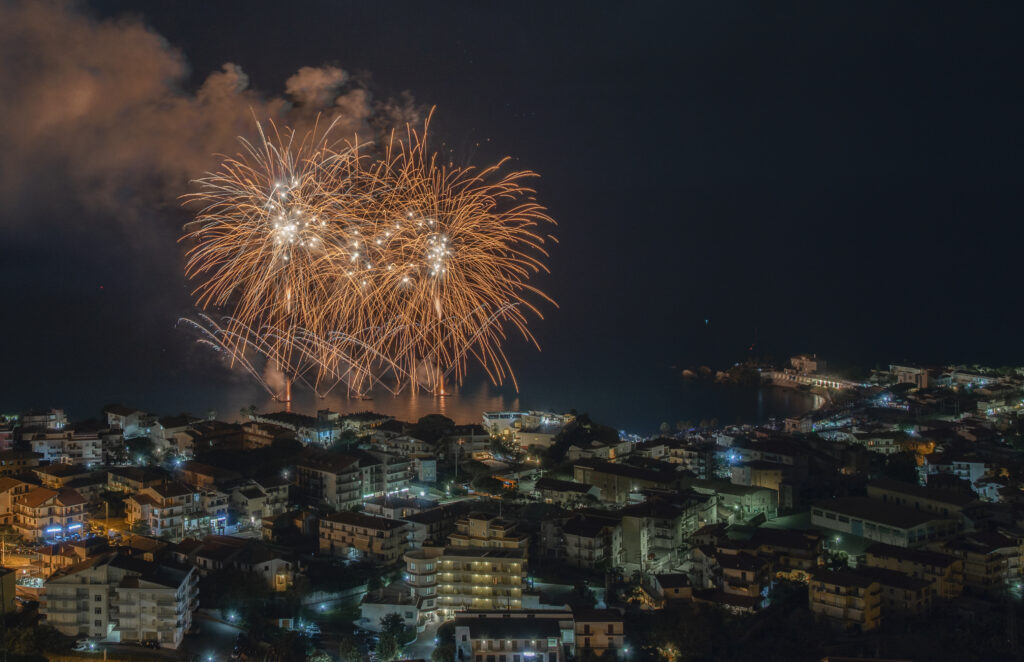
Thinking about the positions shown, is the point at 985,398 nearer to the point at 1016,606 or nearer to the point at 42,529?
the point at 1016,606

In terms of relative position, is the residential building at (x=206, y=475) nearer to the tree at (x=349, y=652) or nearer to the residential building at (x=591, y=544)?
the tree at (x=349, y=652)

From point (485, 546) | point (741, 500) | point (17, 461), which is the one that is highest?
point (17, 461)

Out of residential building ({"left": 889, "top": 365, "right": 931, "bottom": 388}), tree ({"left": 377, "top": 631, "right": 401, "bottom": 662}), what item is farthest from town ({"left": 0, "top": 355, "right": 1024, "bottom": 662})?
residential building ({"left": 889, "top": 365, "right": 931, "bottom": 388})

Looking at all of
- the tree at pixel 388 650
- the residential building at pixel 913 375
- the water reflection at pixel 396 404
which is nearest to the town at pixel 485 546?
the tree at pixel 388 650

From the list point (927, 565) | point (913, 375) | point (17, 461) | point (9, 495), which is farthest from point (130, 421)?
point (913, 375)

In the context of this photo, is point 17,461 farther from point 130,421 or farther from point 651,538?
point 651,538

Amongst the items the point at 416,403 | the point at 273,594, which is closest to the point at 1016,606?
the point at 273,594

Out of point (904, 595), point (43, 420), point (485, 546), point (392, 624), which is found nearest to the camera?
point (392, 624)
